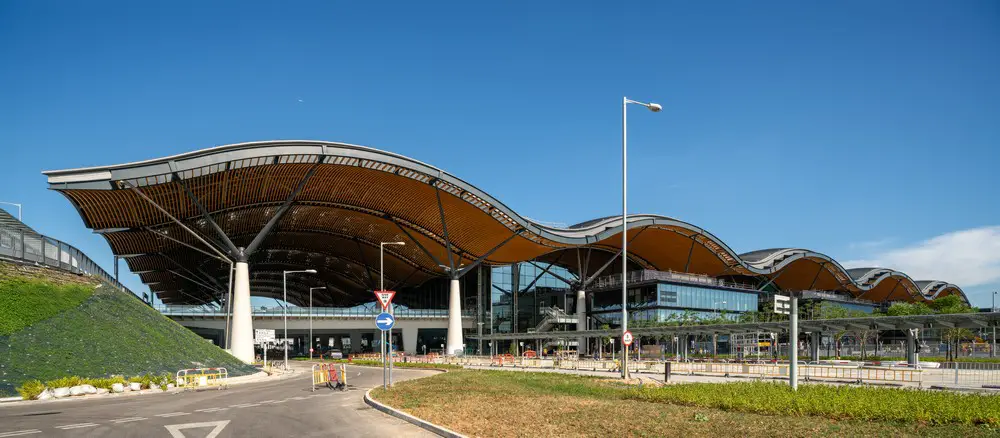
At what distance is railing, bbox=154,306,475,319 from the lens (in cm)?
8269

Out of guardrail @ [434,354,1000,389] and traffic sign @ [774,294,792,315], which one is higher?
traffic sign @ [774,294,792,315]

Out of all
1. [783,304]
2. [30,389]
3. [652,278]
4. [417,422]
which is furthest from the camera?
[652,278]

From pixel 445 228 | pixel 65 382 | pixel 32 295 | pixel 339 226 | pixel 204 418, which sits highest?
pixel 339 226

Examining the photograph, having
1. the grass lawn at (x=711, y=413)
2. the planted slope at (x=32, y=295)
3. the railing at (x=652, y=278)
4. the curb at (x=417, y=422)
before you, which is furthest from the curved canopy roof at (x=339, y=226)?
the grass lawn at (x=711, y=413)

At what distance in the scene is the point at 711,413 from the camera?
1769cm

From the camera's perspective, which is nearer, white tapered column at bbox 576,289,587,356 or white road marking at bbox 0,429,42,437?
white road marking at bbox 0,429,42,437

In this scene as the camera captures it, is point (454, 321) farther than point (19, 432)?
Yes

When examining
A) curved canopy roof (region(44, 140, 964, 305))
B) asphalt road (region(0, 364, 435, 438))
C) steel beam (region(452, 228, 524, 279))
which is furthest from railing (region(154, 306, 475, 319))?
asphalt road (region(0, 364, 435, 438))

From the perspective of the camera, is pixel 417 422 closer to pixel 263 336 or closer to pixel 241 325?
pixel 263 336

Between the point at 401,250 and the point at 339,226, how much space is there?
489 inches

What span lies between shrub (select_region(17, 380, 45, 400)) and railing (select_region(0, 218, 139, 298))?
12435 millimetres

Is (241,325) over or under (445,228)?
under

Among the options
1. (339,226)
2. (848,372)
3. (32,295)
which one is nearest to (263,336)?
(32,295)

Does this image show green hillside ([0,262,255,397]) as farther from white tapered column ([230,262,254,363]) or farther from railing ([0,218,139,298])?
white tapered column ([230,262,254,363])
